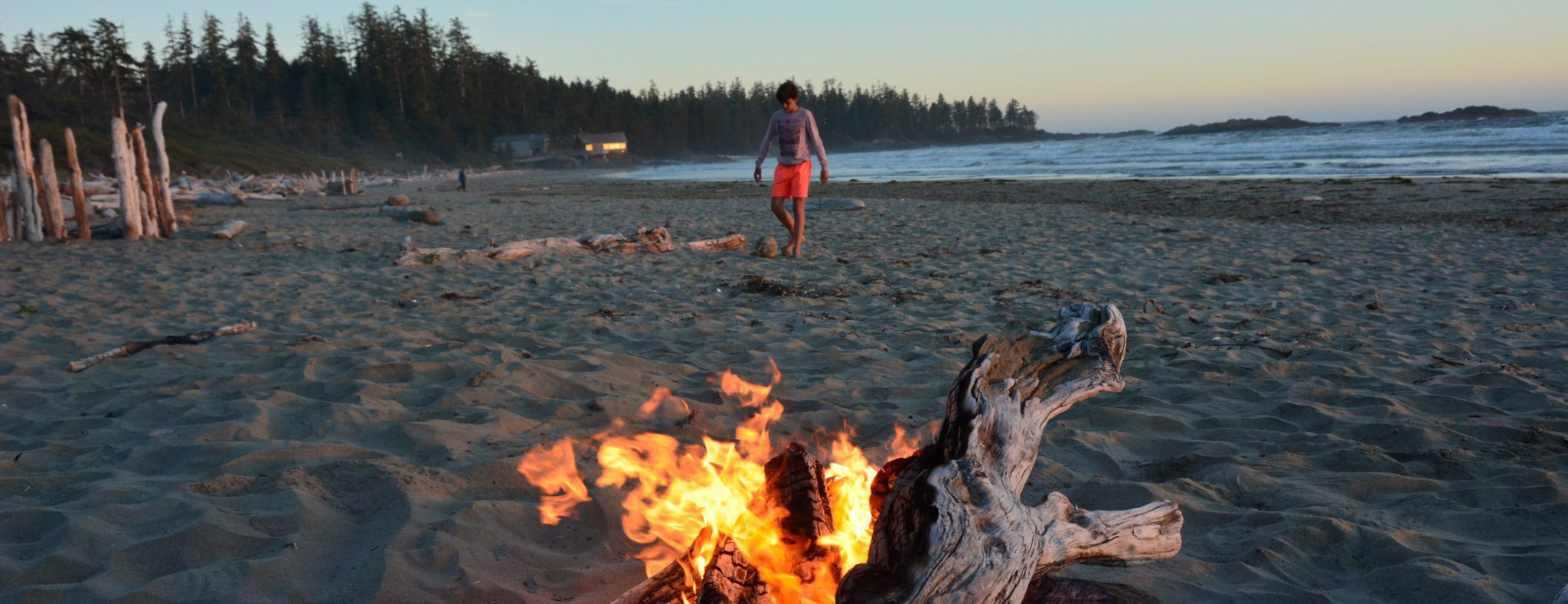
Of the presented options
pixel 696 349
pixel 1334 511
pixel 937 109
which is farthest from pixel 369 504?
pixel 937 109

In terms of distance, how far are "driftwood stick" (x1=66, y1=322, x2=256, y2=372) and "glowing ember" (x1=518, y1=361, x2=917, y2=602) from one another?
321cm

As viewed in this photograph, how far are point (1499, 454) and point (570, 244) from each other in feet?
28.4

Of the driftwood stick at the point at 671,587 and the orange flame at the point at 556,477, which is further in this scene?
the orange flame at the point at 556,477

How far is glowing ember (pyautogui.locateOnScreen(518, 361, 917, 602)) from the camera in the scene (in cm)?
228

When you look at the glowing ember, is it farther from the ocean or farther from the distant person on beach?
the ocean

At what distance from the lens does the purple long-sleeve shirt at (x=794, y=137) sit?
9.13 m

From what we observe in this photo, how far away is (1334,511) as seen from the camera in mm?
2992

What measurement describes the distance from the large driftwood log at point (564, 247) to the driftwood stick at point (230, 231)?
12.6ft

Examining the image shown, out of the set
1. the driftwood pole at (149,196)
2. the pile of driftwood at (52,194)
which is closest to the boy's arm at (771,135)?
the pile of driftwood at (52,194)

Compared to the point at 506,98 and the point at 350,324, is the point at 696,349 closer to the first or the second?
the point at 350,324

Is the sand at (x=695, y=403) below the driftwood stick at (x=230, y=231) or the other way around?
below

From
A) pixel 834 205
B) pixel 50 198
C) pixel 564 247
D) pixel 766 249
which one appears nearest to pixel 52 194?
pixel 50 198

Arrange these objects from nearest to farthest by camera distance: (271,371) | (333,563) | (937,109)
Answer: (333,563) < (271,371) < (937,109)

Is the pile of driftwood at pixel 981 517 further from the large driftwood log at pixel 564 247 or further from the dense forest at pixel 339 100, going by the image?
the dense forest at pixel 339 100
